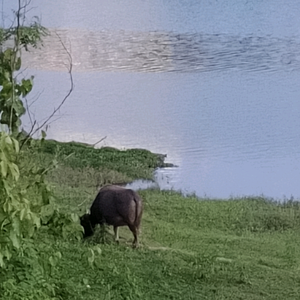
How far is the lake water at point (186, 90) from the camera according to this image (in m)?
13.9

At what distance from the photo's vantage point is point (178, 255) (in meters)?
5.99

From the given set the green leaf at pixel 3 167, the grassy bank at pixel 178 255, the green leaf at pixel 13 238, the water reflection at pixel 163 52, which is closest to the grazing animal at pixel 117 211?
the grassy bank at pixel 178 255

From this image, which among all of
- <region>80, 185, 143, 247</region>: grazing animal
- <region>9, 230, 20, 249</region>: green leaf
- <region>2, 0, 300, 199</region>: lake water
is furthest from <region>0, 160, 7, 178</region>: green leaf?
<region>2, 0, 300, 199</region>: lake water

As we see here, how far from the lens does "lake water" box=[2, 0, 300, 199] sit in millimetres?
13922

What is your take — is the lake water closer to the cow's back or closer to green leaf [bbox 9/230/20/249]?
the cow's back

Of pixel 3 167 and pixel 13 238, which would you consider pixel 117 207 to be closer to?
pixel 13 238

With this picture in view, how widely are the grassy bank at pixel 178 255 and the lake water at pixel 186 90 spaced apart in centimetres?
187

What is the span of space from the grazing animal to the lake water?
1638 millimetres

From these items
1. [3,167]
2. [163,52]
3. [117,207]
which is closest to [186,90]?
[163,52]

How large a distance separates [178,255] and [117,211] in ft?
3.05

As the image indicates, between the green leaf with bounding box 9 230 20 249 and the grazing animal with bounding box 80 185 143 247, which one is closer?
the green leaf with bounding box 9 230 20 249

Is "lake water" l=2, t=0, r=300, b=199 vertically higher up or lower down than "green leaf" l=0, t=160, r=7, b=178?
higher up

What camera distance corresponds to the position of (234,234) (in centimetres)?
848

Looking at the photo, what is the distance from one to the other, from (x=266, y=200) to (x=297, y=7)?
25506 millimetres
